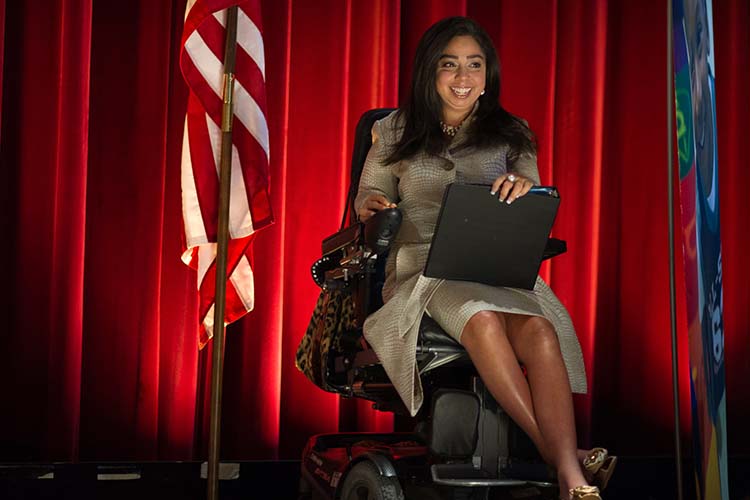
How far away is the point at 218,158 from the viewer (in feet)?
9.09

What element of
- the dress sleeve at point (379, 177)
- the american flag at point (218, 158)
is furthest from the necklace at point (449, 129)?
the american flag at point (218, 158)

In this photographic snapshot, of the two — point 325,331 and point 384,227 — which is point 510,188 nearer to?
point 384,227

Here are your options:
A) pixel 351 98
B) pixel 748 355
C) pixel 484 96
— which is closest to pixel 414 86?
pixel 484 96

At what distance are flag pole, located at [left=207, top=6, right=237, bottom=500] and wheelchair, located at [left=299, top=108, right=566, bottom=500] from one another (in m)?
0.39

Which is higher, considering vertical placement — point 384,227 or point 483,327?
point 384,227

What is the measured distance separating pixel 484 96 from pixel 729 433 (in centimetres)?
197

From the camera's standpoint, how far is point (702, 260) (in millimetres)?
1642

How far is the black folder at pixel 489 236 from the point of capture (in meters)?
1.85

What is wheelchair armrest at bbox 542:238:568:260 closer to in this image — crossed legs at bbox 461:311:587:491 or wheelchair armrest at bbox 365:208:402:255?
crossed legs at bbox 461:311:587:491

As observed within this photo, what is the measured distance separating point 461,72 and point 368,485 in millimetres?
992

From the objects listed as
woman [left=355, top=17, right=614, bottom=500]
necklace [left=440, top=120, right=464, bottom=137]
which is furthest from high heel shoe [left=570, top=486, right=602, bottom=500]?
necklace [left=440, top=120, right=464, bottom=137]

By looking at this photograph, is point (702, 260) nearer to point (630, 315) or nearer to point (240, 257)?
point (240, 257)

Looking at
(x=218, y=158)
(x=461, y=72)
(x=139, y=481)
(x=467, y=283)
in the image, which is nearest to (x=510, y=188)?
(x=467, y=283)

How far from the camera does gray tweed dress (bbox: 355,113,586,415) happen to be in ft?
6.07
